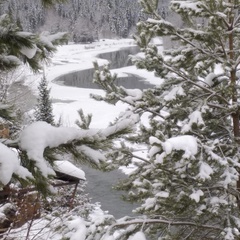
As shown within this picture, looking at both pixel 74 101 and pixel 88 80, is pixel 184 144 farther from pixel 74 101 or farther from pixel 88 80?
pixel 88 80

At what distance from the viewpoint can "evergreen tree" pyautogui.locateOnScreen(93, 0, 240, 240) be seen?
4953 millimetres

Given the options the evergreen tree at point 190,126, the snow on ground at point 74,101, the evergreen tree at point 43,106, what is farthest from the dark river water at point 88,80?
the evergreen tree at point 190,126

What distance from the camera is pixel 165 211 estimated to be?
5797 millimetres

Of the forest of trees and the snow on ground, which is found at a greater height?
the forest of trees

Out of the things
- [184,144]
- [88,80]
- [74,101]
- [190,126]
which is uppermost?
[184,144]

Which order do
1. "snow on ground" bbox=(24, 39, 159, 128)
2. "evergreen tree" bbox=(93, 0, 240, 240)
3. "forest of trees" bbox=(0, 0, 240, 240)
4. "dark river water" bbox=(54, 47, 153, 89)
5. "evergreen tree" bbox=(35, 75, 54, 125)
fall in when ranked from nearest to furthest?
"forest of trees" bbox=(0, 0, 240, 240)
"evergreen tree" bbox=(93, 0, 240, 240)
"evergreen tree" bbox=(35, 75, 54, 125)
"snow on ground" bbox=(24, 39, 159, 128)
"dark river water" bbox=(54, 47, 153, 89)

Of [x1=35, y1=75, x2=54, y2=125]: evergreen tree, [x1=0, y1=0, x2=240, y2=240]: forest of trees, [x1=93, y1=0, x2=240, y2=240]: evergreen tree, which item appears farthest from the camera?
[x1=35, y1=75, x2=54, y2=125]: evergreen tree

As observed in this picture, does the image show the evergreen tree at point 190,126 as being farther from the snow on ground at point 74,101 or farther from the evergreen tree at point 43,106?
the evergreen tree at point 43,106

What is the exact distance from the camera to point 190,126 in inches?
197

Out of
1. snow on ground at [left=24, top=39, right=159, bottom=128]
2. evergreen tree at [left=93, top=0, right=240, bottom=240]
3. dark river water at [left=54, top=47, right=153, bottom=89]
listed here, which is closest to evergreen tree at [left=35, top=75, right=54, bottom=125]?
snow on ground at [left=24, top=39, right=159, bottom=128]

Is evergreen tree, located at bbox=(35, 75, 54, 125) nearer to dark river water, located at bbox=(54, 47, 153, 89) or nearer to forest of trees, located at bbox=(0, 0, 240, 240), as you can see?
dark river water, located at bbox=(54, 47, 153, 89)

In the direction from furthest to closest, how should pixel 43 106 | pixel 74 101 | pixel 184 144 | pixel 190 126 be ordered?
pixel 74 101
pixel 43 106
pixel 190 126
pixel 184 144

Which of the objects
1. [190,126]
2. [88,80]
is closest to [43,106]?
[190,126]

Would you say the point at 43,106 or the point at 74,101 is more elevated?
the point at 43,106
